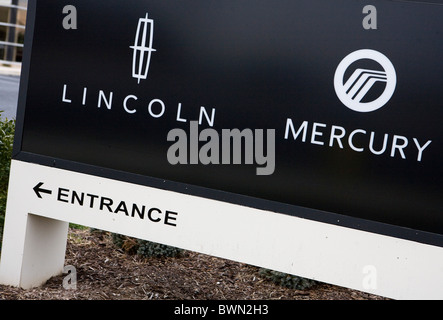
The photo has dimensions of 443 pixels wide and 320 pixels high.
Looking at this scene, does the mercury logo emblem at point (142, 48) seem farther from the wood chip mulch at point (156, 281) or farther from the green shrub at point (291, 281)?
the green shrub at point (291, 281)

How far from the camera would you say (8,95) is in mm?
15703

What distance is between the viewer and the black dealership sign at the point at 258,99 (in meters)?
3.90

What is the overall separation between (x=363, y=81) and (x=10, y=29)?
782 inches

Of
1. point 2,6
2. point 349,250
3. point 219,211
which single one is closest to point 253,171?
point 219,211

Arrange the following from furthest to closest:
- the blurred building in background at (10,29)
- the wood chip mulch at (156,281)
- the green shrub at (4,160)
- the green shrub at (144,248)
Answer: the blurred building in background at (10,29)
the green shrub at (144,248)
the green shrub at (4,160)
the wood chip mulch at (156,281)

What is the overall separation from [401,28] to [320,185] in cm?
112

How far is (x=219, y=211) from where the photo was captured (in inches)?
175

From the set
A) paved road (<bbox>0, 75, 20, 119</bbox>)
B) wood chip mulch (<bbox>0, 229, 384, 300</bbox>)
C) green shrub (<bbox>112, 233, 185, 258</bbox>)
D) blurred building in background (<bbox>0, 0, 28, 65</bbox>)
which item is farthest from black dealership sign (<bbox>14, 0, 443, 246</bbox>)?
blurred building in background (<bbox>0, 0, 28, 65</bbox>)

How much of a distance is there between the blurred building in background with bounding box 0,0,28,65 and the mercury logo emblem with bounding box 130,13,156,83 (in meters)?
18.4

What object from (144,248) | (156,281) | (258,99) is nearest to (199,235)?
(258,99)

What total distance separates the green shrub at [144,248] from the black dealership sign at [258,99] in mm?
1556

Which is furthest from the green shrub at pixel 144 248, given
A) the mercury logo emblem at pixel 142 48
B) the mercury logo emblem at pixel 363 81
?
the mercury logo emblem at pixel 363 81

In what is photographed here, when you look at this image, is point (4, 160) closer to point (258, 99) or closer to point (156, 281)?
point (156, 281)

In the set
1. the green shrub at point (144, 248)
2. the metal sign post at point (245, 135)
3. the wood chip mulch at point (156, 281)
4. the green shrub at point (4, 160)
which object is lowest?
the wood chip mulch at point (156, 281)
